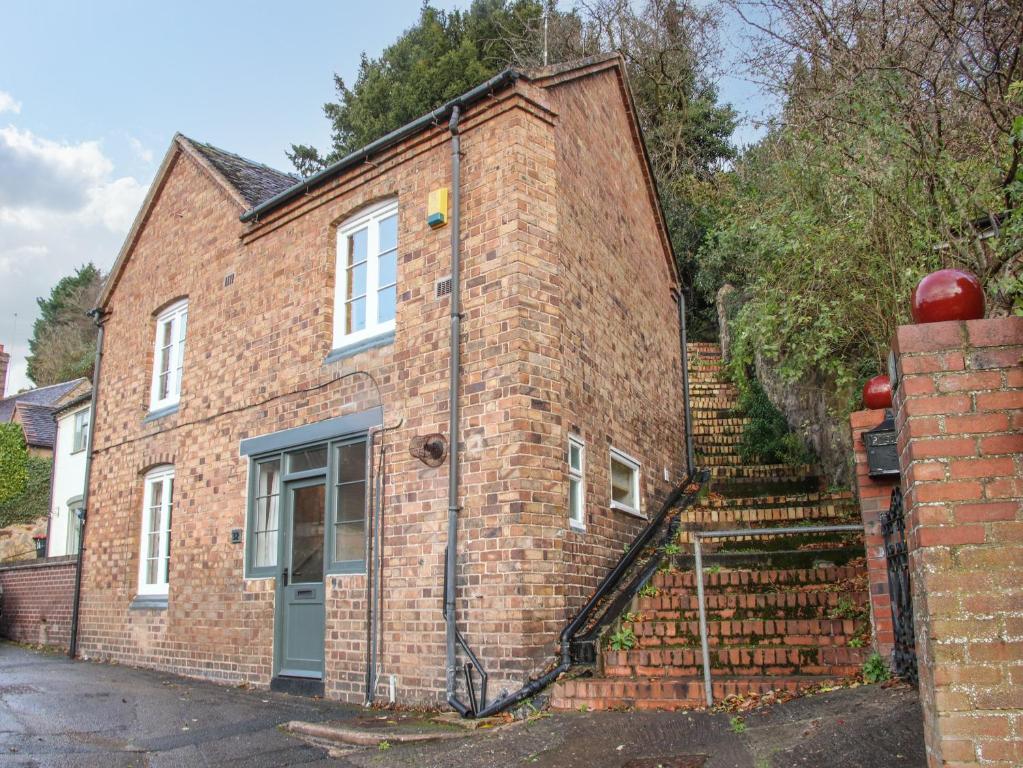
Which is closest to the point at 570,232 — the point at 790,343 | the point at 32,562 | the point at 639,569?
the point at 790,343

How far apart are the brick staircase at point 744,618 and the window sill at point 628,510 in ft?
1.74

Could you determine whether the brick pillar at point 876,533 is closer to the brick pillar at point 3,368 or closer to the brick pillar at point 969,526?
the brick pillar at point 969,526

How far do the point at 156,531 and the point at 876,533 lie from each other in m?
10.2

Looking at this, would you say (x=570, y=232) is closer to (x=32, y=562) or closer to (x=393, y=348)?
(x=393, y=348)

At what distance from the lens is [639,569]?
9148mm

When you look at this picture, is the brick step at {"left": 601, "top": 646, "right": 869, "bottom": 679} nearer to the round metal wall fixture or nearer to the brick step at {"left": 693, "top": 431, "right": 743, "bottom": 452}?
the round metal wall fixture

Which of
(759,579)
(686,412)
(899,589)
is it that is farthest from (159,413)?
(899,589)

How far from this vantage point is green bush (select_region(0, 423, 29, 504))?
26.9m

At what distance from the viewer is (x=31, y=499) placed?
2727 cm

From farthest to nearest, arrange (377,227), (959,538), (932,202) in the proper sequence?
(377,227)
(932,202)
(959,538)

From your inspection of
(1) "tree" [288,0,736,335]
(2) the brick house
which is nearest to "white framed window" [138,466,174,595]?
(2) the brick house

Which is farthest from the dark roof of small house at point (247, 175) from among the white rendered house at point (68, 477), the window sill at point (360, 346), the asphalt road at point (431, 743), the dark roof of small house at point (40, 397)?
the dark roof of small house at point (40, 397)

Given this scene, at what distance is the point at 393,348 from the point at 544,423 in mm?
2019

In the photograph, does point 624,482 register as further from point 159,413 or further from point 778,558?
point 159,413
